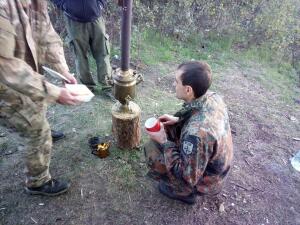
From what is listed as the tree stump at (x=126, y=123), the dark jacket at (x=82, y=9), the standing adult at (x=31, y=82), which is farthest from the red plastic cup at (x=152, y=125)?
the dark jacket at (x=82, y=9)

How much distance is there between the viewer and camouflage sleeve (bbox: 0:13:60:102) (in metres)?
1.82

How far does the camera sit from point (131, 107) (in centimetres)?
312

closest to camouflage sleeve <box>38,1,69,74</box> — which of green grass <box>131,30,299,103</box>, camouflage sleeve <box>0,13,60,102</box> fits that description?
camouflage sleeve <box>0,13,60,102</box>

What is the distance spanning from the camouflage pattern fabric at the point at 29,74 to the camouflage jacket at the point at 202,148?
101cm

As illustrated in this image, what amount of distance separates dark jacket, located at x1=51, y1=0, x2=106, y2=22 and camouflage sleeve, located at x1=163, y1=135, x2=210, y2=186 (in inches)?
76.9

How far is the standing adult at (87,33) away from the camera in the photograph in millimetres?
3594

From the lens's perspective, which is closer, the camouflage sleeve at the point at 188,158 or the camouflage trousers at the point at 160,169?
→ the camouflage sleeve at the point at 188,158

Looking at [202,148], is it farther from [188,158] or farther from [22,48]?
[22,48]

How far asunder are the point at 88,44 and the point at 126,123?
4.82 feet

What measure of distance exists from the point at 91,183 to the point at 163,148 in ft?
2.73

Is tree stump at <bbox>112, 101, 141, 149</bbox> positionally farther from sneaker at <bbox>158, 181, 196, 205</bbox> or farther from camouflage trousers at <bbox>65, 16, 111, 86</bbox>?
camouflage trousers at <bbox>65, 16, 111, 86</bbox>

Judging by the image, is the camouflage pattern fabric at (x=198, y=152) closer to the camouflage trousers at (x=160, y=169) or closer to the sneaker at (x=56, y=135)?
the camouflage trousers at (x=160, y=169)

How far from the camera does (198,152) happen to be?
2.33 meters

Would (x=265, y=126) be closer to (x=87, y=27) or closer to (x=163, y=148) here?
(x=163, y=148)
